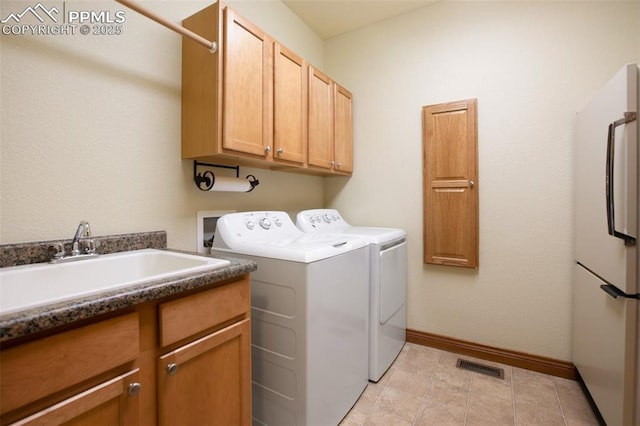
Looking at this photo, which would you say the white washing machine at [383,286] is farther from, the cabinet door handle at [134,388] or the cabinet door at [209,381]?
the cabinet door handle at [134,388]

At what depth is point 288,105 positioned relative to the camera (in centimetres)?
187

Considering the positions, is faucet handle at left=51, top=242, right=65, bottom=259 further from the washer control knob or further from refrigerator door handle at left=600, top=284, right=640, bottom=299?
refrigerator door handle at left=600, top=284, right=640, bottom=299

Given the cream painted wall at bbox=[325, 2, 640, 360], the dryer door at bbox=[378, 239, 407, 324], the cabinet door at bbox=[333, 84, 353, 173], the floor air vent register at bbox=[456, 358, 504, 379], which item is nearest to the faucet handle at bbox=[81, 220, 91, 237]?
the dryer door at bbox=[378, 239, 407, 324]

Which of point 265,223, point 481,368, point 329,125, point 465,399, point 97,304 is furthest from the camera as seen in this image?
point 329,125

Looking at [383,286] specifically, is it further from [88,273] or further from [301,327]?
[88,273]

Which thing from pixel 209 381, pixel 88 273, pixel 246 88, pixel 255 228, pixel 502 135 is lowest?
pixel 209 381

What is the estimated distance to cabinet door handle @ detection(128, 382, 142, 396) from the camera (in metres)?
0.79

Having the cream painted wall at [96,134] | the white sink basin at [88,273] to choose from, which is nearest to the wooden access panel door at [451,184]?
the cream painted wall at [96,134]

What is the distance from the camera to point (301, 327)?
1.32 metres

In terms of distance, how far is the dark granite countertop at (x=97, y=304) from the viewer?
0.57 meters

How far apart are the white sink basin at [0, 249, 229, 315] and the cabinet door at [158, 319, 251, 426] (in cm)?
25

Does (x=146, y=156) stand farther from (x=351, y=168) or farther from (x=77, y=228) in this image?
(x=351, y=168)

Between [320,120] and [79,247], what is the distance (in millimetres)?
1627

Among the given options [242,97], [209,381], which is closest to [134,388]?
[209,381]
